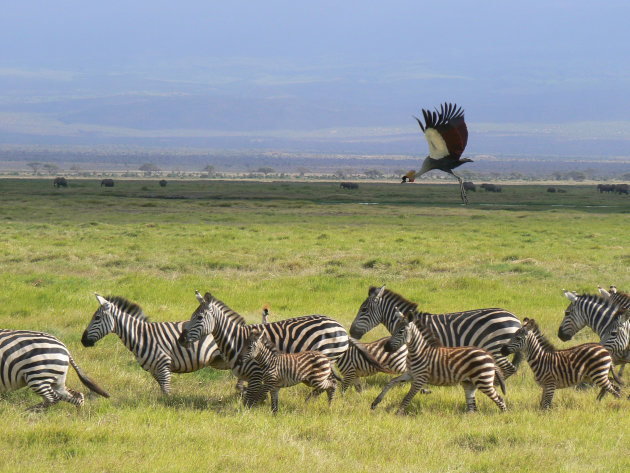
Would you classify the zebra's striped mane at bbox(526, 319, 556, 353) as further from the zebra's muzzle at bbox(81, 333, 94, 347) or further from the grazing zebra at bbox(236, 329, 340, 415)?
the zebra's muzzle at bbox(81, 333, 94, 347)

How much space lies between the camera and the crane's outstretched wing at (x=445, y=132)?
31.7 feet

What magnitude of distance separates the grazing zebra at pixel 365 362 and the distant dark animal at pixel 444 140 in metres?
2.22

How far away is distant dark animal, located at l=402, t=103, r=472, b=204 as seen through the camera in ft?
31.5

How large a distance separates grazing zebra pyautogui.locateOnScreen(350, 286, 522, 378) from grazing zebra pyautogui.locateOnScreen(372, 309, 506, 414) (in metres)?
0.81

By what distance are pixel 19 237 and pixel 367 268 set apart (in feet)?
49.5

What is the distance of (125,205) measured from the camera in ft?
178

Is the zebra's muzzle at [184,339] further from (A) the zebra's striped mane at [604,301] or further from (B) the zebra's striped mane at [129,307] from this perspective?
(A) the zebra's striped mane at [604,301]

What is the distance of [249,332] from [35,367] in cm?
247

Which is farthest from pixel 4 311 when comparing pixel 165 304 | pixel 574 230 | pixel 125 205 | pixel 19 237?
pixel 125 205

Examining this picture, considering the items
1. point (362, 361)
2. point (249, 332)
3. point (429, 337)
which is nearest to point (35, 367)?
point (249, 332)

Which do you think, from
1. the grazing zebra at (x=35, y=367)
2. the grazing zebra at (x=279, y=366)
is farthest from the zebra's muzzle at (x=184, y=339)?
the grazing zebra at (x=35, y=367)

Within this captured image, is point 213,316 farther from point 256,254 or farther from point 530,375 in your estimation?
point 256,254

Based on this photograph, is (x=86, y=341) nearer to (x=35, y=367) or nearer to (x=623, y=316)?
(x=35, y=367)

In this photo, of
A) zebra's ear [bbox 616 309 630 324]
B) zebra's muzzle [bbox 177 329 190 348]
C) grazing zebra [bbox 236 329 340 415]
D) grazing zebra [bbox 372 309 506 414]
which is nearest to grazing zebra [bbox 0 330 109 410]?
zebra's muzzle [bbox 177 329 190 348]
